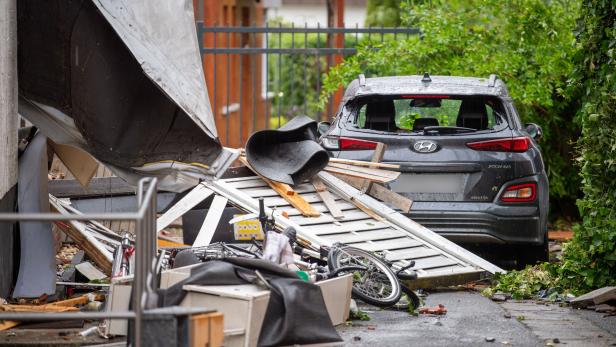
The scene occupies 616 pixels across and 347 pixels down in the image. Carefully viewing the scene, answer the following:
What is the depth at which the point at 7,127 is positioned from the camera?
322 inches

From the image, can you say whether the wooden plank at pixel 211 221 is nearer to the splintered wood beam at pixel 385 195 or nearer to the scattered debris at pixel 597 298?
the splintered wood beam at pixel 385 195

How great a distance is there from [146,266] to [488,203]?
17.6 ft

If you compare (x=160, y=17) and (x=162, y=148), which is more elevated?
(x=160, y=17)

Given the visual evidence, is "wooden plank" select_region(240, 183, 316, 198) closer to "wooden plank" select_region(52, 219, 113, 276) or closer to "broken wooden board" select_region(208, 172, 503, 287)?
"broken wooden board" select_region(208, 172, 503, 287)

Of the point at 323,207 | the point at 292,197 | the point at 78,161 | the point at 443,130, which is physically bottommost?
the point at 323,207

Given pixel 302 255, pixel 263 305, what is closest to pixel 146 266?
pixel 263 305

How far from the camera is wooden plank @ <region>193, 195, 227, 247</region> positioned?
983 cm

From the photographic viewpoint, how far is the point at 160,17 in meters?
8.49

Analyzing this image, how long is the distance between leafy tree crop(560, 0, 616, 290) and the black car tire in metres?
1.18

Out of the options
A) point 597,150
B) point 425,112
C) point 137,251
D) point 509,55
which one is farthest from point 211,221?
point 509,55

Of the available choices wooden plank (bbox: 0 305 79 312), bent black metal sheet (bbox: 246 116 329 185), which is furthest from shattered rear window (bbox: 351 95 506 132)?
wooden plank (bbox: 0 305 79 312)

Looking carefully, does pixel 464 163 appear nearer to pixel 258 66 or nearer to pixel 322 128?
pixel 322 128

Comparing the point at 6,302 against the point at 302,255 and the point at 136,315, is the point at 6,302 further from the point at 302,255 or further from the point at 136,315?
the point at 136,315

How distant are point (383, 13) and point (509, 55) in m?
22.2
